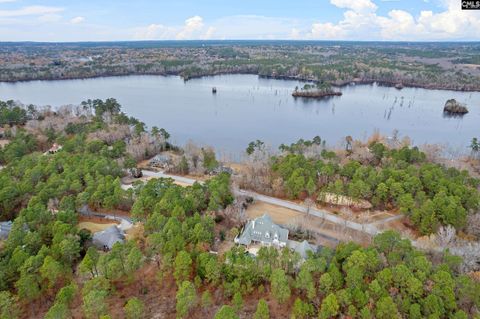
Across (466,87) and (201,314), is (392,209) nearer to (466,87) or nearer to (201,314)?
(201,314)

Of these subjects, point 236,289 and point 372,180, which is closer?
point 236,289

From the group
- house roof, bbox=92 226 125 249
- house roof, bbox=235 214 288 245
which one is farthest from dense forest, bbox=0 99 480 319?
house roof, bbox=235 214 288 245

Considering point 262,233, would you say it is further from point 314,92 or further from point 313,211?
point 314,92

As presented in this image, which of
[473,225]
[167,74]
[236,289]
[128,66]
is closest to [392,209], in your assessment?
[473,225]

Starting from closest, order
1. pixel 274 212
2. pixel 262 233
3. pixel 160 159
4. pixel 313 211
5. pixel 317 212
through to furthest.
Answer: pixel 262 233
pixel 317 212
pixel 313 211
pixel 274 212
pixel 160 159

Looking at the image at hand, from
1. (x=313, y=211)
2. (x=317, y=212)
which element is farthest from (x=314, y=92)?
(x=317, y=212)

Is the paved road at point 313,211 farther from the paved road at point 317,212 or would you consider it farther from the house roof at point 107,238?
the house roof at point 107,238

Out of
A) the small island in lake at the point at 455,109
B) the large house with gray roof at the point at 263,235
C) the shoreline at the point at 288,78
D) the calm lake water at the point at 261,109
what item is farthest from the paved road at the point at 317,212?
the shoreline at the point at 288,78
